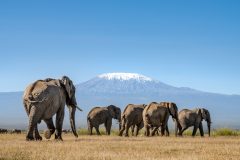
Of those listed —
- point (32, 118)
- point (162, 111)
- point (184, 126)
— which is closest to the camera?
point (32, 118)

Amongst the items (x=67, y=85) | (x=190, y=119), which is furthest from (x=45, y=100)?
(x=190, y=119)

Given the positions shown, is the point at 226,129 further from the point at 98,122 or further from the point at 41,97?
the point at 41,97

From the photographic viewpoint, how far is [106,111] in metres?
45.6

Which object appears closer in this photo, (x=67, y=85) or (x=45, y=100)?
(x=45, y=100)

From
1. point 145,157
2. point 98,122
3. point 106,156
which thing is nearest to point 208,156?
point 145,157

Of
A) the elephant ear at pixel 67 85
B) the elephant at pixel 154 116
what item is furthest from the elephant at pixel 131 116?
the elephant ear at pixel 67 85

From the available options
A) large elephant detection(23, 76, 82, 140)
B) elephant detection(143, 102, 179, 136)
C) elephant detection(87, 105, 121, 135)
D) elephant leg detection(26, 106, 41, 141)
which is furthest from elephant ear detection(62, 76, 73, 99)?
elephant detection(87, 105, 121, 135)

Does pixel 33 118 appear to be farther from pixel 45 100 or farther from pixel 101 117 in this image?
pixel 101 117

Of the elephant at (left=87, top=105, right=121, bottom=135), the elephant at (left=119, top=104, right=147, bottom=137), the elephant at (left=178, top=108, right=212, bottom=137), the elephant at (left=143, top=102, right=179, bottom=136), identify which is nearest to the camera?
the elephant at (left=143, top=102, right=179, bottom=136)

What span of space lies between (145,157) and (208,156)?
2.13 m

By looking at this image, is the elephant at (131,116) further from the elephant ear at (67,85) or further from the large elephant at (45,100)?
the large elephant at (45,100)

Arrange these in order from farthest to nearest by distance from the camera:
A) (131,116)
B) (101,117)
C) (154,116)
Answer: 1. (101,117)
2. (131,116)
3. (154,116)

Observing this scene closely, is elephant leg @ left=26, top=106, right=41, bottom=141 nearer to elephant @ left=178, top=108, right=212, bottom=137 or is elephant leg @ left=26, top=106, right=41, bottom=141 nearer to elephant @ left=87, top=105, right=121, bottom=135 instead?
elephant @ left=178, top=108, right=212, bottom=137

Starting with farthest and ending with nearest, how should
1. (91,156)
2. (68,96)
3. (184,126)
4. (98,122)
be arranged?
(98,122)
(184,126)
(68,96)
(91,156)
